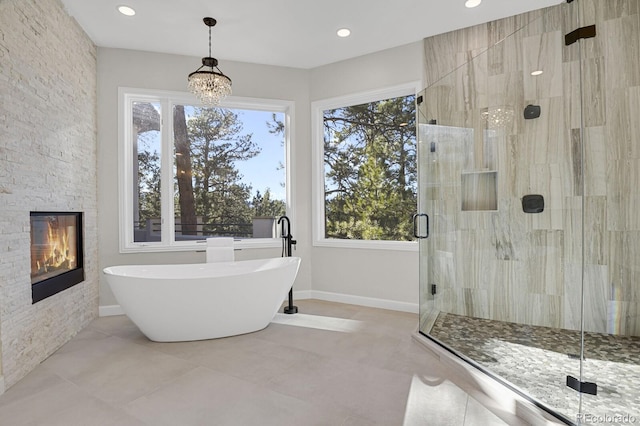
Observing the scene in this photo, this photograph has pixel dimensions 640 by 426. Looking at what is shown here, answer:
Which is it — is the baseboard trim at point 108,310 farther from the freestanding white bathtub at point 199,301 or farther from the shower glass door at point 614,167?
the shower glass door at point 614,167

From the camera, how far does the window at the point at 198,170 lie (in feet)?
13.1

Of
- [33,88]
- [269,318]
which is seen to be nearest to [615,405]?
[269,318]

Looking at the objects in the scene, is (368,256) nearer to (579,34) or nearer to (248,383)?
(248,383)

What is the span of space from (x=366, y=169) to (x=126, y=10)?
284cm

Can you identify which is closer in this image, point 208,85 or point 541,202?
point 541,202

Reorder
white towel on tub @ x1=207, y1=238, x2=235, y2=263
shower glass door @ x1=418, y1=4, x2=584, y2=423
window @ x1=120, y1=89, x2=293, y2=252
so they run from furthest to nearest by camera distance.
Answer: window @ x1=120, y1=89, x2=293, y2=252 → white towel on tub @ x1=207, y1=238, x2=235, y2=263 → shower glass door @ x1=418, y1=4, x2=584, y2=423

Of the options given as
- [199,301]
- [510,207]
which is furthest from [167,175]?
[510,207]

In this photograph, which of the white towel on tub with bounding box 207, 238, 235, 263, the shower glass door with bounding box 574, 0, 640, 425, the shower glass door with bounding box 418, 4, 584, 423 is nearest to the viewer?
the shower glass door with bounding box 418, 4, 584, 423

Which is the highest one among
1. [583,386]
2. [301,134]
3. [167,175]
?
[301,134]

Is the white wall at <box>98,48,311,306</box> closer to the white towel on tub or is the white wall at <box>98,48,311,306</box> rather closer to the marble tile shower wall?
the white towel on tub

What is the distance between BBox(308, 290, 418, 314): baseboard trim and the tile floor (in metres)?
0.61

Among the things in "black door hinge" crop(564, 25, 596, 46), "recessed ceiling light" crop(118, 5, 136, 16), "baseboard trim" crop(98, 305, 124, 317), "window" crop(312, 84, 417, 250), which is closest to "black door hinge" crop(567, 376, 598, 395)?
"black door hinge" crop(564, 25, 596, 46)

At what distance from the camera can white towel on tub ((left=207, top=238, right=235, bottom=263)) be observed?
3.85 m

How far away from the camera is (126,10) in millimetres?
3078
